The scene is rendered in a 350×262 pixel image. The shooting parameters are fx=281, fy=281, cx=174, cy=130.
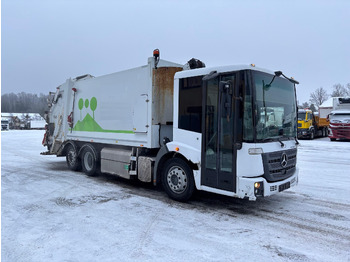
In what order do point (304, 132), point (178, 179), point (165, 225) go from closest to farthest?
point (165, 225) < point (178, 179) < point (304, 132)

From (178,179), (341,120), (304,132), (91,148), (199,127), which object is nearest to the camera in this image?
(199,127)

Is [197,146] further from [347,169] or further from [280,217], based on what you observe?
[347,169]

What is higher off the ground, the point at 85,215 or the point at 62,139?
the point at 62,139

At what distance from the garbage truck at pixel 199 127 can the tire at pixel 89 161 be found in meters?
0.52

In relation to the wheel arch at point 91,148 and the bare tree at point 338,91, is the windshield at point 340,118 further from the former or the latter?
the bare tree at point 338,91

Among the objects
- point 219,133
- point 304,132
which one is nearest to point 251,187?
point 219,133

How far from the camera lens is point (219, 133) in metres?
5.21

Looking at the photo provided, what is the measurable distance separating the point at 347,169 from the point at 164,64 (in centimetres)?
782

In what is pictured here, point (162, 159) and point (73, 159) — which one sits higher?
point (162, 159)

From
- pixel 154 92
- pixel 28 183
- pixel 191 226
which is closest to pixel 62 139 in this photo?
pixel 28 183

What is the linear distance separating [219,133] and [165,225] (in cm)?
190

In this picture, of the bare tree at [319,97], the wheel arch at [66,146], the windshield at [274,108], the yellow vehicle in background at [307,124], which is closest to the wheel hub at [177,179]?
the windshield at [274,108]

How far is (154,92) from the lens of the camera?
6578mm

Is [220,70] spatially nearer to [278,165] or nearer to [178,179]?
[278,165]
